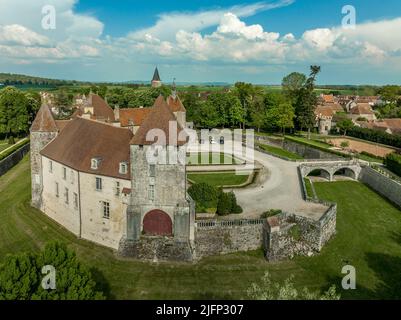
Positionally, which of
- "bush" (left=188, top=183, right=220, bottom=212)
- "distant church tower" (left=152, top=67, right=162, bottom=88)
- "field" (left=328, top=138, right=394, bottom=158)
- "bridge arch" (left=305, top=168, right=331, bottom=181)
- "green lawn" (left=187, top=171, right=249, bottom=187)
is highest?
"distant church tower" (left=152, top=67, right=162, bottom=88)

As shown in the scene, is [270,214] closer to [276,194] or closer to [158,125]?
[276,194]

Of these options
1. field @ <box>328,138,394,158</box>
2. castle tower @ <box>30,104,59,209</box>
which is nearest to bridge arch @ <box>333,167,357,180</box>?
field @ <box>328,138,394,158</box>

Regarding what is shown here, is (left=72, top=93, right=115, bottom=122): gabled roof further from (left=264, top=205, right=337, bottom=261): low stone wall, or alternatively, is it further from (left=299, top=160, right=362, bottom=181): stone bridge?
(left=264, top=205, right=337, bottom=261): low stone wall

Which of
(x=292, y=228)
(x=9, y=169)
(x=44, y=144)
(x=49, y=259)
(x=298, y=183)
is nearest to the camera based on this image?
(x=49, y=259)

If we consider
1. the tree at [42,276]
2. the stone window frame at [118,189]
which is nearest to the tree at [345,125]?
the stone window frame at [118,189]
